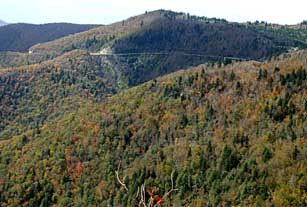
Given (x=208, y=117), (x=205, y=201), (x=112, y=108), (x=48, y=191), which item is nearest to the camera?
(x=205, y=201)

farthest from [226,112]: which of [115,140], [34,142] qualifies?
[34,142]

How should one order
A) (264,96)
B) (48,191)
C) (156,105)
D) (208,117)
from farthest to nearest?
1. (156,105)
2. (48,191)
3. (208,117)
4. (264,96)

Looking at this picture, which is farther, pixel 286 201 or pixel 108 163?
pixel 108 163

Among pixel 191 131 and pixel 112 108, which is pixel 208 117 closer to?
pixel 191 131

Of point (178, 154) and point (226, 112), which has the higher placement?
point (226, 112)

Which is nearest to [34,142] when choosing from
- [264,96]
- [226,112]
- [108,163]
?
[108,163]

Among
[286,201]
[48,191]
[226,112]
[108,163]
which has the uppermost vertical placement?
[226,112]

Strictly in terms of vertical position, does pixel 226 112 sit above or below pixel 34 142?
above

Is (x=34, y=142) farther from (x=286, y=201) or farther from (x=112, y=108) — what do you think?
(x=286, y=201)
